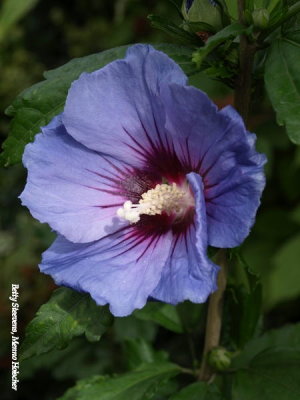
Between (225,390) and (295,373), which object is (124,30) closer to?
(225,390)

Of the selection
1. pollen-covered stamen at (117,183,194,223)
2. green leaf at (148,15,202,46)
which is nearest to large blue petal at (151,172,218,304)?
pollen-covered stamen at (117,183,194,223)

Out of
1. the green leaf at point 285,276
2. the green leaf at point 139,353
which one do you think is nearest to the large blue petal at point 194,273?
the green leaf at point 139,353

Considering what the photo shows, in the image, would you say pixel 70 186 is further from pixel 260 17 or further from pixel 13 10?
pixel 13 10

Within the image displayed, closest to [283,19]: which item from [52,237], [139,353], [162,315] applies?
[162,315]

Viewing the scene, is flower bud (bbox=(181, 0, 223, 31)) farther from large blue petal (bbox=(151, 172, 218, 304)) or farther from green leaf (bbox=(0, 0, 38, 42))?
green leaf (bbox=(0, 0, 38, 42))

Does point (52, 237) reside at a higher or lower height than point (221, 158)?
lower

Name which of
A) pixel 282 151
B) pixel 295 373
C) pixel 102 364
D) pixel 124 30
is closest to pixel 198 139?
pixel 295 373
